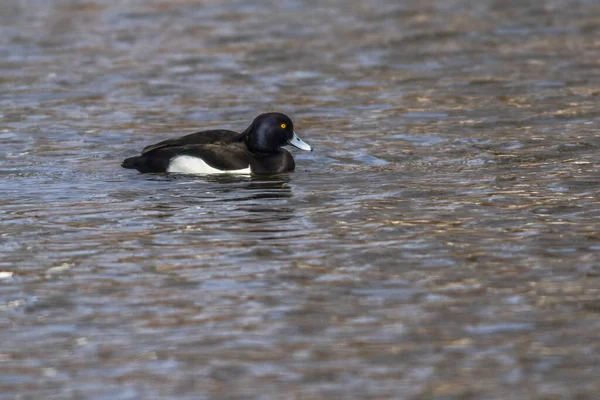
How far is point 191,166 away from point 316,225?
8.95ft

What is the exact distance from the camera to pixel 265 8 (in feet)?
80.2

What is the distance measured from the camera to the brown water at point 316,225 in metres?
6.86

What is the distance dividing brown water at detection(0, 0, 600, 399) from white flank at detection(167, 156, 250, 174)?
253 millimetres

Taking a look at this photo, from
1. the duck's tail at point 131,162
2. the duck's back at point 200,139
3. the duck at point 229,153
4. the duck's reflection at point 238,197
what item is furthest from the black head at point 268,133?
the duck's tail at point 131,162

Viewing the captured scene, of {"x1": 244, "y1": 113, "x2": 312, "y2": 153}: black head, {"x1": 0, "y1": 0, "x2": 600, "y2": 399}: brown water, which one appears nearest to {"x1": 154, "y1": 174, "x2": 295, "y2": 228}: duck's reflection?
{"x1": 0, "y1": 0, "x2": 600, "y2": 399}: brown water

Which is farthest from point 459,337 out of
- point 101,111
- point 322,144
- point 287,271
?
point 101,111

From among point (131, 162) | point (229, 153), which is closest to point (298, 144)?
point (229, 153)

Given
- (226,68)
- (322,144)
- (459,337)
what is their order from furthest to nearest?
1. (226,68)
2. (322,144)
3. (459,337)

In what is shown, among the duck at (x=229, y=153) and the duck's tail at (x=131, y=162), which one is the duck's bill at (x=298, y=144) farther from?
the duck's tail at (x=131, y=162)

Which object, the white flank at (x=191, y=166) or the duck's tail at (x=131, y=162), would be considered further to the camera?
the duck's tail at (x=131, y=162)

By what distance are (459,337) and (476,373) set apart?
55 cm

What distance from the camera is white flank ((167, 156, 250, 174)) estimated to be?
489 inches

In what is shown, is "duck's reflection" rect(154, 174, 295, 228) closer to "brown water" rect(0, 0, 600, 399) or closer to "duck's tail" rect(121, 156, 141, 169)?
"brown water" rect(0, 0, 600, 399)

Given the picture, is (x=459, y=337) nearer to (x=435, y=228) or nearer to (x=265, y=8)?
(x=435, y=228)
